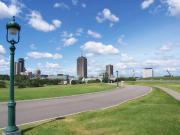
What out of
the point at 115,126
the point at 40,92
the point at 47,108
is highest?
the point at 40,92

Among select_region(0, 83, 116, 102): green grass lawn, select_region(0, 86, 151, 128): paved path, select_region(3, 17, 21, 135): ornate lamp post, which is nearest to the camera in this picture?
select_region(3, 17, 21, 135): ornate lamp post

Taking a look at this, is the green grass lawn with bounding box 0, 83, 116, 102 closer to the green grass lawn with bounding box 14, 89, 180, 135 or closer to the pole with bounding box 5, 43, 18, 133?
the green grass lawn with bounding box 14, 89, 180, 135

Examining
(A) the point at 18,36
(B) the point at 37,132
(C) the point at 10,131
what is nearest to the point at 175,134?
(B) the point at 37,132

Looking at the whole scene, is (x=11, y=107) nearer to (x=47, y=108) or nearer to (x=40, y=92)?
(x=47, y=108)

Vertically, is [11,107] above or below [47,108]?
above

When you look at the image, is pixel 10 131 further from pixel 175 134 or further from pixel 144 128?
pixel 175 134

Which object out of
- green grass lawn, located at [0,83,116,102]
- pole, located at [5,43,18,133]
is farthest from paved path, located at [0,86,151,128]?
green grass lawn, located at [0,83,116,102]

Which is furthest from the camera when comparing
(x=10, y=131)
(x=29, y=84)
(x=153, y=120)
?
(x=29, y=84)

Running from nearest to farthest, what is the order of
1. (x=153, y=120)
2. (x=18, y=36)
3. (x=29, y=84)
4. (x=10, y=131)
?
1. (x=10, y=131)
2. (x=18, y=36)
3. (x=153, y=120)
4. (x=29, y=84)

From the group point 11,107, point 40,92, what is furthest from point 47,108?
point 40,92

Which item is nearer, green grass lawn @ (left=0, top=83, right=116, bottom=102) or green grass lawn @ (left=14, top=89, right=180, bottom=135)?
green grass lawn @ (left=14, top=89, right=180, bottom=135)

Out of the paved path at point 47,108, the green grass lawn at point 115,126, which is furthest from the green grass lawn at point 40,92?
the green grass lawn at point 115,126

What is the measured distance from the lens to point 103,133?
29.5 ft

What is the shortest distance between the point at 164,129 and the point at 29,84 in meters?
63.4
